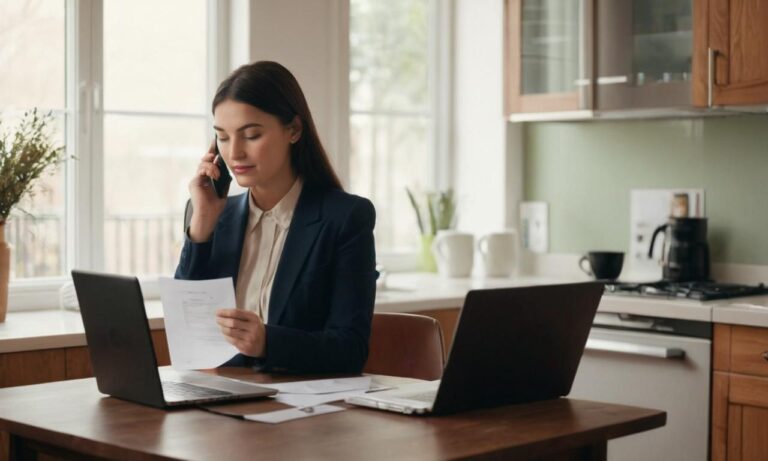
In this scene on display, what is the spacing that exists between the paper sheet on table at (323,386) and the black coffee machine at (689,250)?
6.46 feet

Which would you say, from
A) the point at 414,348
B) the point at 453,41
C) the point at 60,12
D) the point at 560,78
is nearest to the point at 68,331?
the point at 414,348

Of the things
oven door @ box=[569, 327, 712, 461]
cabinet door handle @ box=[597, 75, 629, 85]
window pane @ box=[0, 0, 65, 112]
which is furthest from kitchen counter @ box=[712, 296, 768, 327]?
window pane @ box=[0, 0, 65, 112]

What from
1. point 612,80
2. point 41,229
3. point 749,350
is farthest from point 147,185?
point 749,350

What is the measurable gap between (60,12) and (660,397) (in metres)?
2.24

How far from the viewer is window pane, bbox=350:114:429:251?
4.25 m

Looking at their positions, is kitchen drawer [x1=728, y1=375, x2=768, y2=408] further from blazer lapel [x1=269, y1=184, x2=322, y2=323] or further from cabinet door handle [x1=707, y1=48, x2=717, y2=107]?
blazer lapel [x1=269, y1=184, x2=322, y2=323]

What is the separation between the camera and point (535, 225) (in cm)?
436

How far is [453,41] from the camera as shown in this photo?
450 centimetres

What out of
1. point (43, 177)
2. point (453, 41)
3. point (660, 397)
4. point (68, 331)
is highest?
point (453, 41)

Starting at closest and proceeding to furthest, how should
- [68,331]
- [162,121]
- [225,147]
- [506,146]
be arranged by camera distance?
[225,147] < [68,331] < [162,121] < [506,146]

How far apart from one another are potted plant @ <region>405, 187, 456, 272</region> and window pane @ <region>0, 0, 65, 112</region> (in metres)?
1.47

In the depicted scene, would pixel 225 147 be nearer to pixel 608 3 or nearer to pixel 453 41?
pixel 608 3

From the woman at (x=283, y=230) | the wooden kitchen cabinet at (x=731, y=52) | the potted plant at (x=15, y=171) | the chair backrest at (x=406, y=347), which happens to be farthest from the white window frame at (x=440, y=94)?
the woman at (x=283, y=230)

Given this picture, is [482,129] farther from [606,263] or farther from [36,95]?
[36,95]
